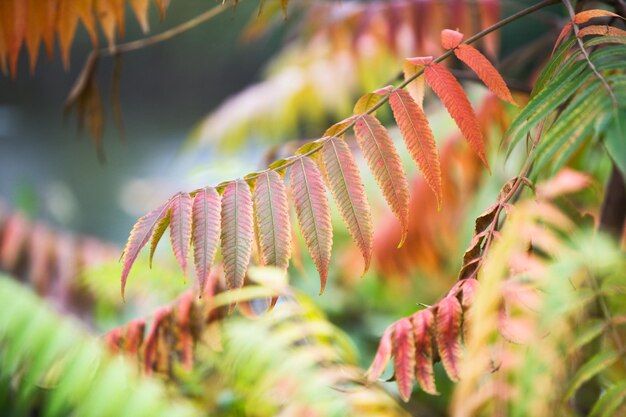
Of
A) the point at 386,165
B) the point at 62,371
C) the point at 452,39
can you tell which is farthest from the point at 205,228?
→ the point at 62,371

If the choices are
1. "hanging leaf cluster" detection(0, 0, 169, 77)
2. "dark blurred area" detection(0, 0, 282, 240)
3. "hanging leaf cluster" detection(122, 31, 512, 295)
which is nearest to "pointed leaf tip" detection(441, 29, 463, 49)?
"hanging leaf cluster" detection(122, 31, 512, 295)

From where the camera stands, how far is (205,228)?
0.48 meters

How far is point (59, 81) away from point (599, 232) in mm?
2976

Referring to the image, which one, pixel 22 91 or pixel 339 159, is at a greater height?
pixel 22 91

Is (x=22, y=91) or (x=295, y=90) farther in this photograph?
(x=22, y=91)

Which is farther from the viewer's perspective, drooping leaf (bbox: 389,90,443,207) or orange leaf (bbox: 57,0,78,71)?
orange leaf (bbox: 57,0,78,71)

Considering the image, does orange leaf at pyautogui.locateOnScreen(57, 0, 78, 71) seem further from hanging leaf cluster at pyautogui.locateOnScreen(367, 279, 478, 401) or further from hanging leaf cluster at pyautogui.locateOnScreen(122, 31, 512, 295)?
hanging leaf cluster at pyautogui.locateOnScreen(367, 279, 478, 401)

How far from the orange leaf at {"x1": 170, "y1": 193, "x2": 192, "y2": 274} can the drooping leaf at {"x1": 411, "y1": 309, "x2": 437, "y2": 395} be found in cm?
22

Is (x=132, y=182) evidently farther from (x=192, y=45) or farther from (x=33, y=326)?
(x=33, y=326)

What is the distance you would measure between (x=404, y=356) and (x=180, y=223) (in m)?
0.23

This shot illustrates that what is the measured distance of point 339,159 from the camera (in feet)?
1.62

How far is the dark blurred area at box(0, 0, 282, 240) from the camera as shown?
10.0ft

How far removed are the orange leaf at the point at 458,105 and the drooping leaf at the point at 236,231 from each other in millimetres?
171

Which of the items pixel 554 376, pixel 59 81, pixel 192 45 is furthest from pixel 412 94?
pixel 59 81
